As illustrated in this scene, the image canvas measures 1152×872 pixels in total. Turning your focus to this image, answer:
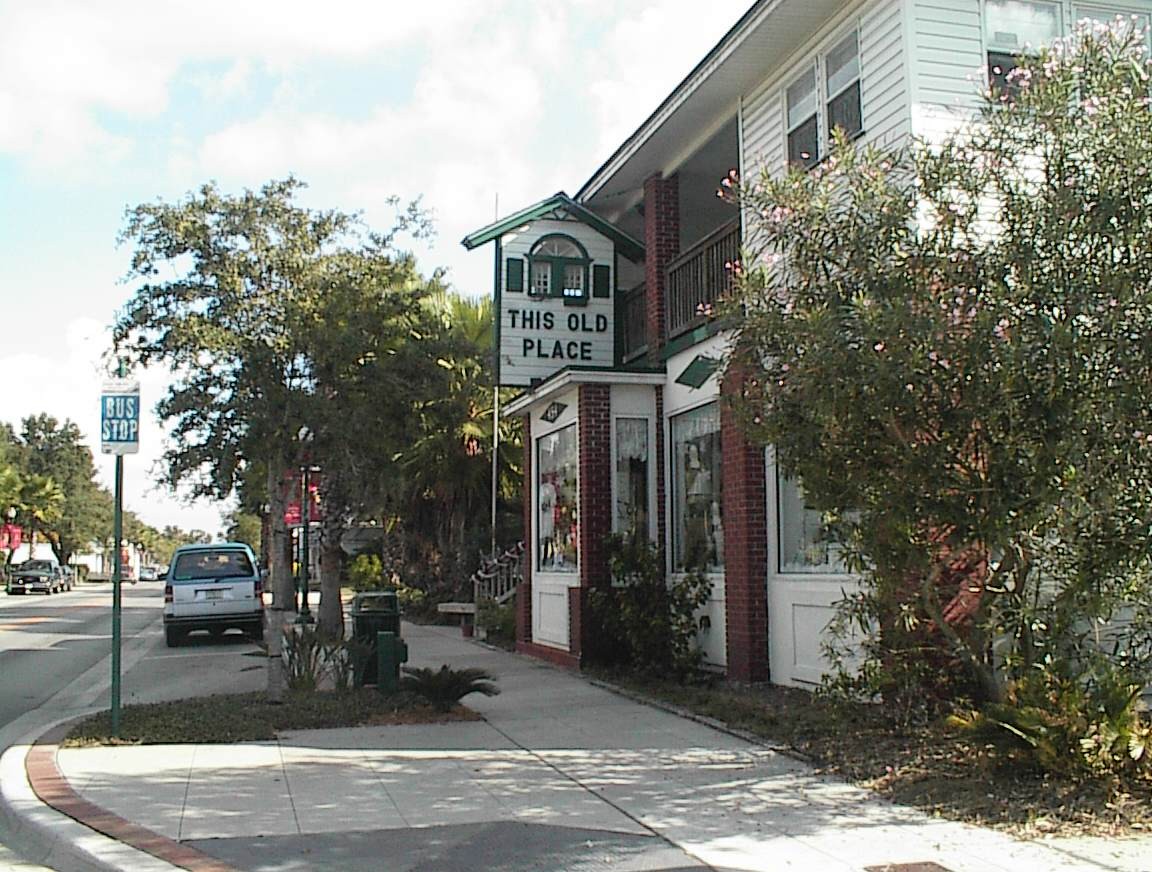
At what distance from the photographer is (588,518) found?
1597cm

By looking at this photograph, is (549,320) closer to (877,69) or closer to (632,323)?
(632,323)

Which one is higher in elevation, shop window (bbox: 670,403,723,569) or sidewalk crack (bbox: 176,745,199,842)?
shop window (bbox: 670,403,723,569)

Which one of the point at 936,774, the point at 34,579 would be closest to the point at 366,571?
the point at 34,579

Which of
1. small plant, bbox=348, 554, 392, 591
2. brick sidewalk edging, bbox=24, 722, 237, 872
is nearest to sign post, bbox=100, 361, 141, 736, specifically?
brick sidewalk edging, bbox=24, 722, 237, 872

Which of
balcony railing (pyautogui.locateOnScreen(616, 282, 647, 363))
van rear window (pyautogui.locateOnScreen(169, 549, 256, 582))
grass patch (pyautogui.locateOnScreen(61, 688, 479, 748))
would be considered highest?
balcony railing (pyautogui.locateOnScreen(616, 282, 647, 363))

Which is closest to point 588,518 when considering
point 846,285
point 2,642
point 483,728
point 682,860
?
point 483,728

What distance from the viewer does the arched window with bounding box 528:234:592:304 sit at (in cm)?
1795

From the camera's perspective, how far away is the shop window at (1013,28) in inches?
456

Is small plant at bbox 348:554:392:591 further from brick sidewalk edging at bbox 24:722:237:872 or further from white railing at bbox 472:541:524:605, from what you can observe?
brick sidewalk edging at bbox 24:722:237:872

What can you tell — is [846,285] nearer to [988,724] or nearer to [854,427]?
[854,427]

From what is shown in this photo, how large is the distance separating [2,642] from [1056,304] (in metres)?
23.0

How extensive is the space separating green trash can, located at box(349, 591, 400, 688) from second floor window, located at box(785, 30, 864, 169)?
6.45 m

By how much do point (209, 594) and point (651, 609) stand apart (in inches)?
468

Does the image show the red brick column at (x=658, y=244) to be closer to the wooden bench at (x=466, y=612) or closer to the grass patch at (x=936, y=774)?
the grass patch at (x=936, y=774)
